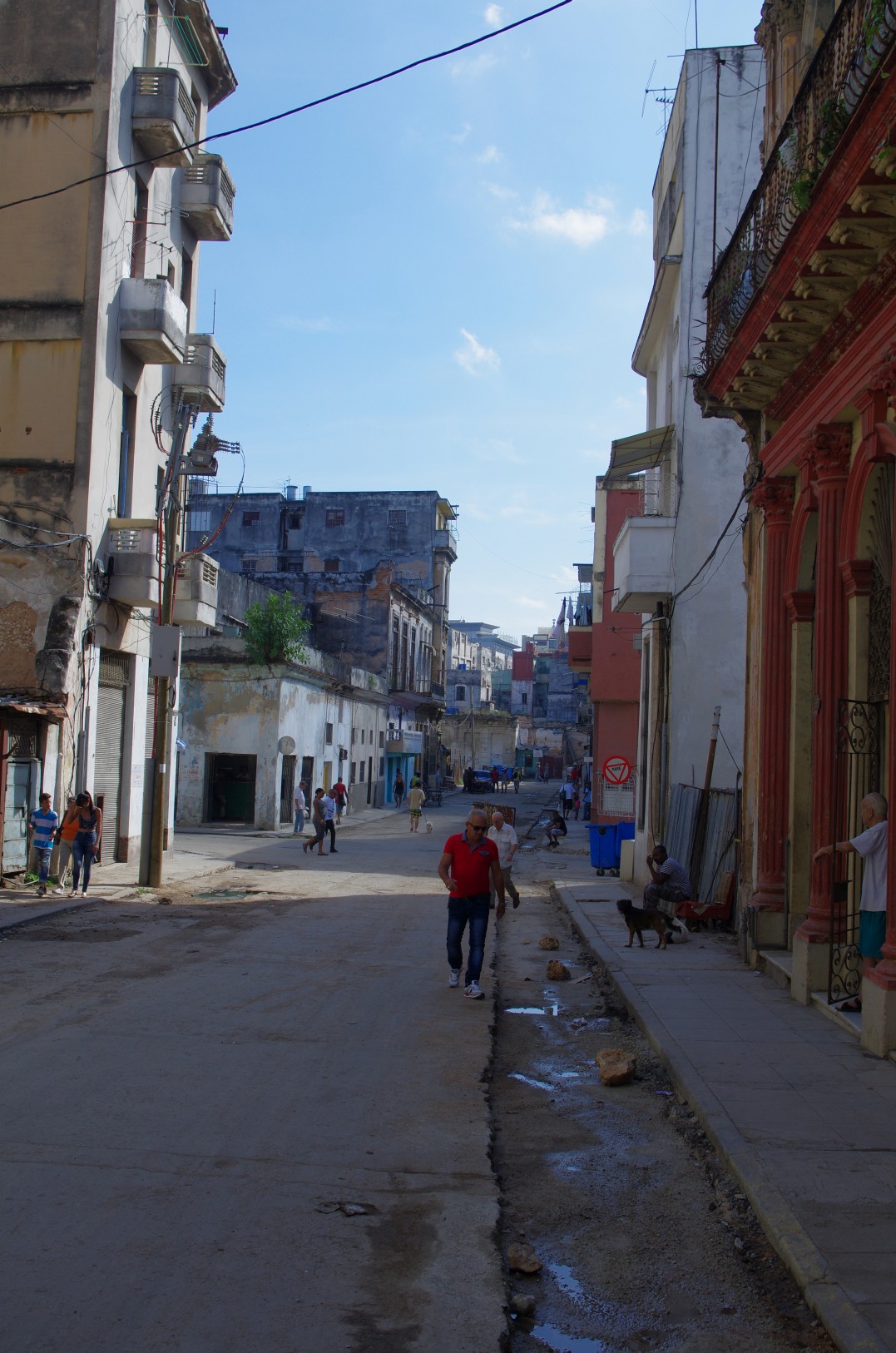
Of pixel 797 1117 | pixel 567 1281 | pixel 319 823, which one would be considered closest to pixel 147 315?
pixel 319 823

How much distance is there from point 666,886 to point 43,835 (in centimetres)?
850

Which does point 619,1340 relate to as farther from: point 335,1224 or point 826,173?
point 826,173

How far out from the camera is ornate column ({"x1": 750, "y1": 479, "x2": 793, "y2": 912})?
11773 millimetres

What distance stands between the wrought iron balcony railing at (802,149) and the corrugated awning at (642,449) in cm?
654

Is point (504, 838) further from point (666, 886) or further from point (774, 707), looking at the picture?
point (774, 707)

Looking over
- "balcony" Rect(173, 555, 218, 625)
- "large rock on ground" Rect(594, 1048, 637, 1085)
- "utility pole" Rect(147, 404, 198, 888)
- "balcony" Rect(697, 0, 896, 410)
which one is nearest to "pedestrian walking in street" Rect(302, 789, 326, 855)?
"balcony" Rect(173, 555, 218, 625)

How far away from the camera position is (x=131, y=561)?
19.6m

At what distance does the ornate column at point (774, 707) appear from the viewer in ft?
38.6

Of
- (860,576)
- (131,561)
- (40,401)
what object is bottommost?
(860,576)

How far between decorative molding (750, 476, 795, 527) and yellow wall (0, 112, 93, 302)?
12.5m

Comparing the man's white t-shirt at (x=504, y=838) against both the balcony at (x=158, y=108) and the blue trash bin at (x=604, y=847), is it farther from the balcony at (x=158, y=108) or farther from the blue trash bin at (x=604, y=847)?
the balcony at (x=158, y=108)

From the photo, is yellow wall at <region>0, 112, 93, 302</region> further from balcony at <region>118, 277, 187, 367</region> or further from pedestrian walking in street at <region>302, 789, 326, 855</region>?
pedestrian walking in street at <region>302, 789, 326, 855</region>

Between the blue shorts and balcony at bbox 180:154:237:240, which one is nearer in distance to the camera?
the blue shorts

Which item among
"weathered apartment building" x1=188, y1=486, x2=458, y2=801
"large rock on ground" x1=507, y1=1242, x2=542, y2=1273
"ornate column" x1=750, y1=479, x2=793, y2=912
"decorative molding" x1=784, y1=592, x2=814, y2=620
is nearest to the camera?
"large rock on ground" x1=507, y1=1242, x2=542, y2=1273
